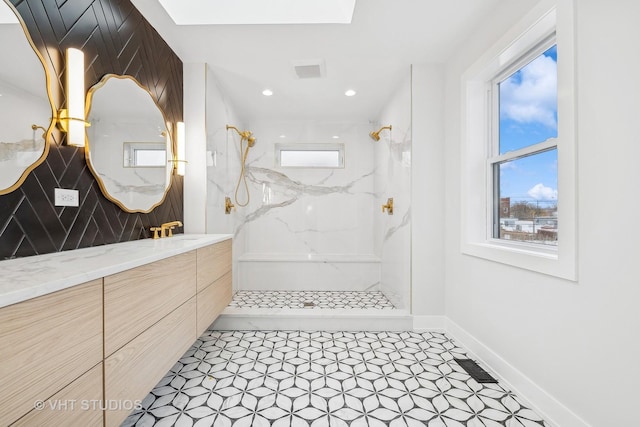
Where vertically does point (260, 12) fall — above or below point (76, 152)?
above

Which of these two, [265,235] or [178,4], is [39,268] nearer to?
[178,4]

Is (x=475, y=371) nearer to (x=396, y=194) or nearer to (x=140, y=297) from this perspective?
(x=396, y=194)

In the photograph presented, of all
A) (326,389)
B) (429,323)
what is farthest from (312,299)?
(326,389)

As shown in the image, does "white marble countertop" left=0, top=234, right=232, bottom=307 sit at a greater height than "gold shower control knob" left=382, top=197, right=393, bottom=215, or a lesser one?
lesser

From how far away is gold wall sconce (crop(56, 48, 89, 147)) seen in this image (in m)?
1.32

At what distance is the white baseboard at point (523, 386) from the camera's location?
1326mm

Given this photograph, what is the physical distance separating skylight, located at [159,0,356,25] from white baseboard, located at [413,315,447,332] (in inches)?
89.3

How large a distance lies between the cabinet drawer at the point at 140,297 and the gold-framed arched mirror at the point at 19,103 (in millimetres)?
550

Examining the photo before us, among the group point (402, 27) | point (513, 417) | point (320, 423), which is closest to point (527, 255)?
point (513, 417)

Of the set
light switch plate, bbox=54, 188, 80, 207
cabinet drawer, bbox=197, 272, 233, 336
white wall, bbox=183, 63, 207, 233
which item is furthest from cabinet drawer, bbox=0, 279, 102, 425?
white wall, bbox=183, 63, 207, 233

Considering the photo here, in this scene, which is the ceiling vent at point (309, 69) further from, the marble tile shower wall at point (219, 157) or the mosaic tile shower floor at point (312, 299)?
the mosaic tile shower floor at point (312, 299)

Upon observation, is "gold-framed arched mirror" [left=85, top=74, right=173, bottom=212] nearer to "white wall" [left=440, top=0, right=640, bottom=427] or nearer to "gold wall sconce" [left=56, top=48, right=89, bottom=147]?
"gold wall sconce" [left=56, top=48, right=89, bottom=147]

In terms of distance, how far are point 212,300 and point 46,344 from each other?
127 cm

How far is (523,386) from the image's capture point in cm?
157
